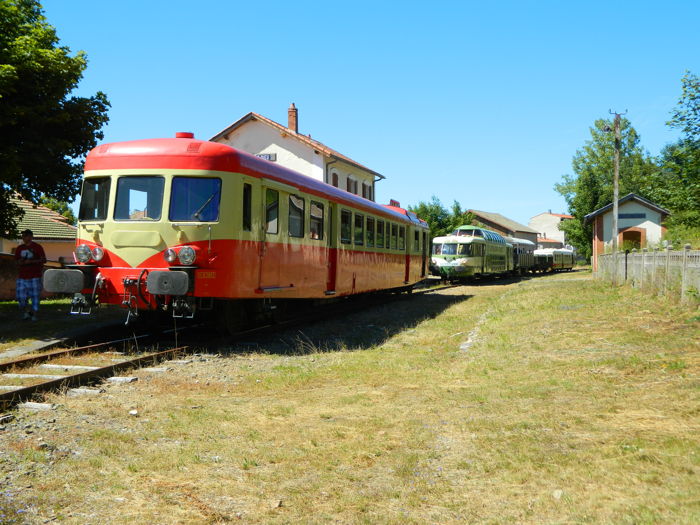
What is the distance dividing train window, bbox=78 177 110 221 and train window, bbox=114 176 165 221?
257mm

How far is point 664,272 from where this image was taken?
13703mm

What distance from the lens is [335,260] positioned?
45.4 feet

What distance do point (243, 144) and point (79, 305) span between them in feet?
102

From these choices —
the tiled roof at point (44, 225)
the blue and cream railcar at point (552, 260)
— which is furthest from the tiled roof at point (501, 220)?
the tiled roof at point (44, 225)

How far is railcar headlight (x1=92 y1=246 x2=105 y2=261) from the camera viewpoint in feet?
31.6

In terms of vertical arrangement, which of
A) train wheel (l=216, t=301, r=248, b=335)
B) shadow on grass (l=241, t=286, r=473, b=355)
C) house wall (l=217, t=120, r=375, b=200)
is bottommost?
shadow on grass (l=241, t=286, r=473, b=355)

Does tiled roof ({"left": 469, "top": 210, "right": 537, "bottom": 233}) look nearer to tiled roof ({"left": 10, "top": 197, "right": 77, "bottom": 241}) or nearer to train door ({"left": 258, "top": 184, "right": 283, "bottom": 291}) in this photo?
tiled roof ({"left": 10, "top": 197, "right": 77, "bottom": 241})

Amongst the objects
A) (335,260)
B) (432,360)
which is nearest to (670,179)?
(335,260)

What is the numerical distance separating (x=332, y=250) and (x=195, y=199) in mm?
4665

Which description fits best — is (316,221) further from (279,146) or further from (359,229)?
(279,146)

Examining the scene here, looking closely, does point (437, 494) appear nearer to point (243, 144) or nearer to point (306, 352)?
point (306, 352)

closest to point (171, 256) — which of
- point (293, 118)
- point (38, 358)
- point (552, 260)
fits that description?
point (38, 358)

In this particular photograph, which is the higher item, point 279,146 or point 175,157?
point 279,146

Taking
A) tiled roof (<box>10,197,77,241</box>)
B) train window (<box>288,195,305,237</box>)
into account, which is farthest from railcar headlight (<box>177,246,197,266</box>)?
tiled roof (<box>10,197,77,241</box>)
